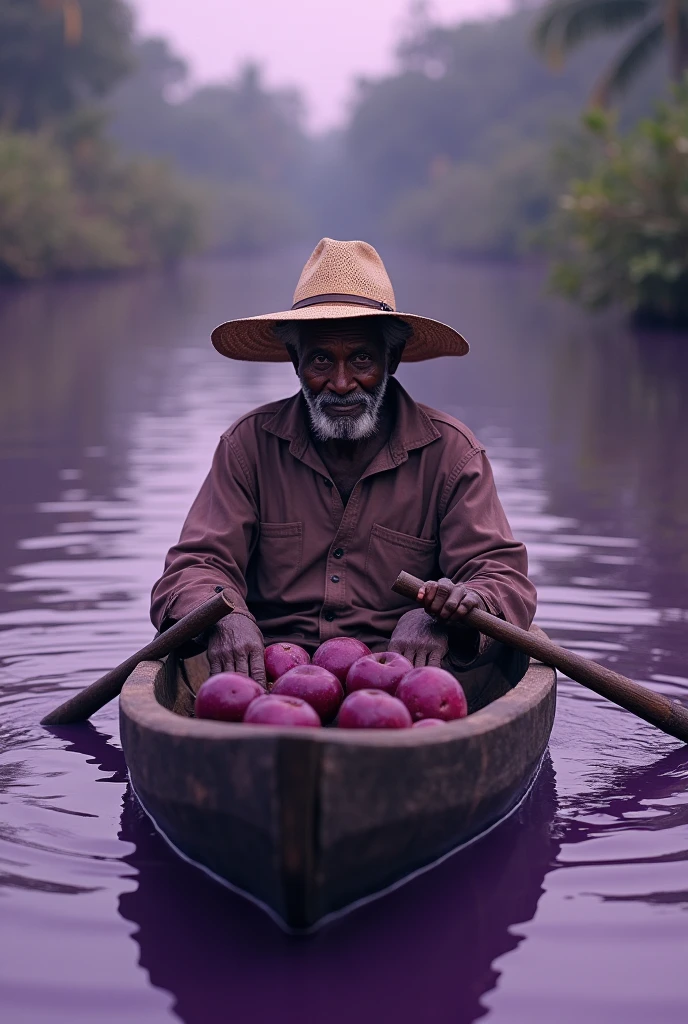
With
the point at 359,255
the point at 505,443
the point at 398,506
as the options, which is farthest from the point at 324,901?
the point at 505,443

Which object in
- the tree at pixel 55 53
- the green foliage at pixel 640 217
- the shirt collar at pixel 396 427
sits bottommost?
the shirt collar at pixel 396 427

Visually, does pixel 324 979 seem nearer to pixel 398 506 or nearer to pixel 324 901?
pixel 324 901

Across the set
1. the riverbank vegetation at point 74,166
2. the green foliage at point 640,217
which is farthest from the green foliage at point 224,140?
the green foliage at point 640,217

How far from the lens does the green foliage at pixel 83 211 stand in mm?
33156

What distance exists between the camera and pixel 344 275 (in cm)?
467

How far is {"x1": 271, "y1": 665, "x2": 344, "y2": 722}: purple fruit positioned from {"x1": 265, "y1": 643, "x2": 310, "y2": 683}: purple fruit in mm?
266

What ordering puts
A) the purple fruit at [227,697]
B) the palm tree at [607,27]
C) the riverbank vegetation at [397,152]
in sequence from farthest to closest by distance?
the palm tree at [607,27]
the riverbank vegetation at [397,152]
the purple fruit at [227,697]

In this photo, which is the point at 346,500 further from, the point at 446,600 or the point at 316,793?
the point at 316,793

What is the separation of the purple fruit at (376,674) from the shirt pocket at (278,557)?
739 mm

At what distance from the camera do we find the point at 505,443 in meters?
11.5

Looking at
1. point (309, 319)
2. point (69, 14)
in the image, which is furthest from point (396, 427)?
point (69, 14)

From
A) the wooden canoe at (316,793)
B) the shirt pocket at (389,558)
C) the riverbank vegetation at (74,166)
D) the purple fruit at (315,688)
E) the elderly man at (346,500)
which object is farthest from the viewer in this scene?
the riverbank vegetation at (74,166)

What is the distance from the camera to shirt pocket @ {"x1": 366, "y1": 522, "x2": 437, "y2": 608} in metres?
4.66

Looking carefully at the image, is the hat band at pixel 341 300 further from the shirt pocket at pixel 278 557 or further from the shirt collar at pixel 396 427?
the shirt pocket at pixel 278 557
